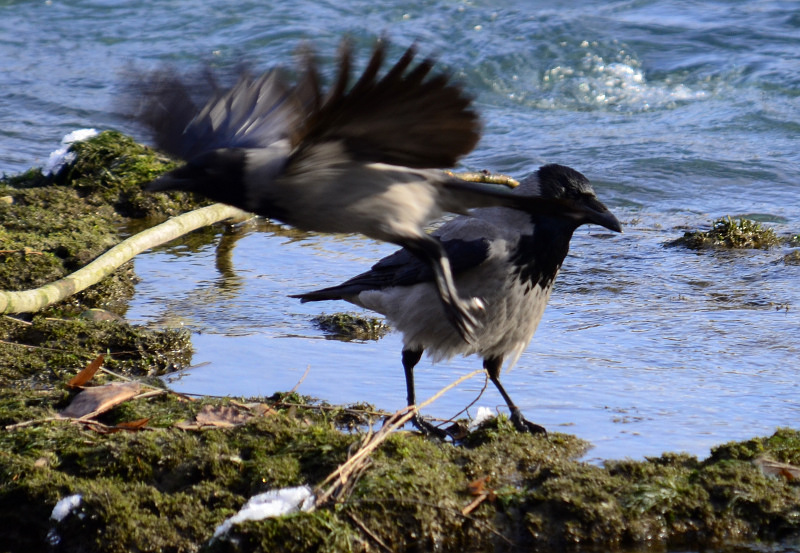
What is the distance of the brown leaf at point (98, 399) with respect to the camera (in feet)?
13.6

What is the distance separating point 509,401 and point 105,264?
2843 millimetres

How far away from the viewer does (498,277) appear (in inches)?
182

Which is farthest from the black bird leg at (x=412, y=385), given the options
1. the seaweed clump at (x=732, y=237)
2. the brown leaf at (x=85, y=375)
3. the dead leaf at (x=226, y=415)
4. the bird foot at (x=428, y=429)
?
the seaweed clump at (x=732, y=237)

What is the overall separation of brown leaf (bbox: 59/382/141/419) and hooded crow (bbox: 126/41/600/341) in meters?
0.87

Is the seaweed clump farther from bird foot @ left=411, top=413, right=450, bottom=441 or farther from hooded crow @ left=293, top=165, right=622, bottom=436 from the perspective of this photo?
bird foot @ left=411, top=413, right=450, bottom=441

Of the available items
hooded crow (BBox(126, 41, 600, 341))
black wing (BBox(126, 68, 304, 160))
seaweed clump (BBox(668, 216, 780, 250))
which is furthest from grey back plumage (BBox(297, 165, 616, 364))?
seaweed clump (BBox(668, 216, 780, 250))

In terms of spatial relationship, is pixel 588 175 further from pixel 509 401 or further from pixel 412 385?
pixel 509 401

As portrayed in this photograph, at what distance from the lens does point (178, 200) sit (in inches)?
340

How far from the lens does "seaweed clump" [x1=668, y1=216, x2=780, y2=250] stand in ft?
24.8

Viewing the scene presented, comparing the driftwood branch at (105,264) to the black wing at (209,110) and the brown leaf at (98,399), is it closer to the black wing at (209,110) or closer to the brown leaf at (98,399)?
the brown leaf at (98,399)

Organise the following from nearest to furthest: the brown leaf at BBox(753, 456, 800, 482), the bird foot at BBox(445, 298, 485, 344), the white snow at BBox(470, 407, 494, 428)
→ the brown leaf at BBox(753, 456, 800, 482) < the bird foot at BBox(445, 298, 485, 344) < the white snow at BBox(470, 407, 494, 428)

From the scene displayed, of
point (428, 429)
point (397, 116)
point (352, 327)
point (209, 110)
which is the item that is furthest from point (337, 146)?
point (352, 327)

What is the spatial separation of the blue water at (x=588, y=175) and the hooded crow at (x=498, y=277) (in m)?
0.27

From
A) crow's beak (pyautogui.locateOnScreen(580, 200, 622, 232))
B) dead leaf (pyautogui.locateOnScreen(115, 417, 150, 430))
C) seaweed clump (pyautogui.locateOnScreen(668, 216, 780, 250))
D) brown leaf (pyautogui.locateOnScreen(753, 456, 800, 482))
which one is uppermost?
crow's beak (pyautogui.locateOnScreen(580, 200, 622, 232))
